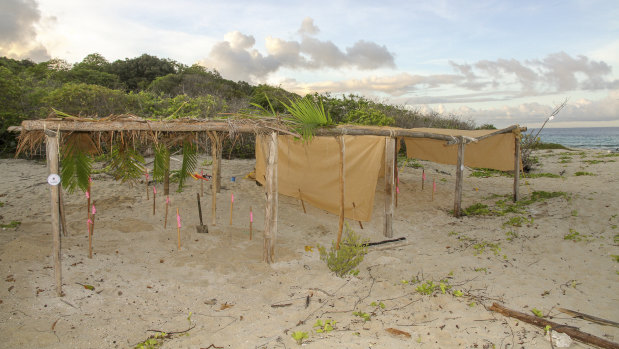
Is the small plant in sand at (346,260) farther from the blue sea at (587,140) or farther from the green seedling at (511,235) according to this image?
the blue sea at (587,140)

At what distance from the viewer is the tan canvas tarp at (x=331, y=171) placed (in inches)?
238

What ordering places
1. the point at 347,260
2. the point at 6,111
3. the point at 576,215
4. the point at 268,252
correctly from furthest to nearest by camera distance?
the point at 6,111 < the point at 576,215 < the point at 268,252 < the point at 347,260

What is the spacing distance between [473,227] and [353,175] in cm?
333

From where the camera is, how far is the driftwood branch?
320 centimetres

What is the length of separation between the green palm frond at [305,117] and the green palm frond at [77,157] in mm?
3294

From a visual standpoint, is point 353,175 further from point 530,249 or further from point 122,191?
point 122,191

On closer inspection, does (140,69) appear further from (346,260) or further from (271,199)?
(346,260)

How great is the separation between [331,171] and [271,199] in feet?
4.78

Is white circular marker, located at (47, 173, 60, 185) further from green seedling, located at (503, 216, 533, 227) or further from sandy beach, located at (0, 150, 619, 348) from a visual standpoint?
green seedling, located at (503, 216, 533, 227)

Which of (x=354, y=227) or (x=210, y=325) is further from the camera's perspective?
(x=354, y=227)

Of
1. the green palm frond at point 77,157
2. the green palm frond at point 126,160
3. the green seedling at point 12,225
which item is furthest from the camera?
the green seedling at point 12,225

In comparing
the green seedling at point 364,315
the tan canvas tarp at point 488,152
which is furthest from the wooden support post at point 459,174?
the green seedling at point 364,315

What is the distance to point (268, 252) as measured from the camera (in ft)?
18.6

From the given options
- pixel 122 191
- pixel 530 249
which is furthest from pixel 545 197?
pixel 122 191
